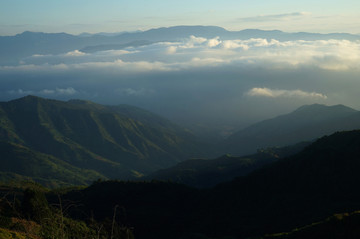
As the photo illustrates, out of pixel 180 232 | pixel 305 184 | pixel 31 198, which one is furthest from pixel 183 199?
pixel 31 198

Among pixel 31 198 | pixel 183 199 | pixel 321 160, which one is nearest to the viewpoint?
pixel 31 198

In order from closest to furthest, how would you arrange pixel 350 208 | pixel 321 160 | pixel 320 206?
pixel 350 208 → pixel 320 206 → pixel 321 160

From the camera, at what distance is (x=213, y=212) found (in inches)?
4643

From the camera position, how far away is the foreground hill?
10056 cm

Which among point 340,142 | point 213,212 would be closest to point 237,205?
point 213,212

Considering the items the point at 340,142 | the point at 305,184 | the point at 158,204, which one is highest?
the point at 340,142

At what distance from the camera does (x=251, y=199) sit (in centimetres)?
12169

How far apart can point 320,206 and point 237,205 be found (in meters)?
26.7

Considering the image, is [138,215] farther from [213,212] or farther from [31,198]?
[31,198]

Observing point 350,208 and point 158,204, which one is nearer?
point 350,208

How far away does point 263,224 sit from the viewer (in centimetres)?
9894

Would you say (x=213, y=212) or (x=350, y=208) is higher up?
(x=350, y=208)

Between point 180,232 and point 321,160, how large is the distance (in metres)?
58.0

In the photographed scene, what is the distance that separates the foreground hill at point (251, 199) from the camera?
101 metres
